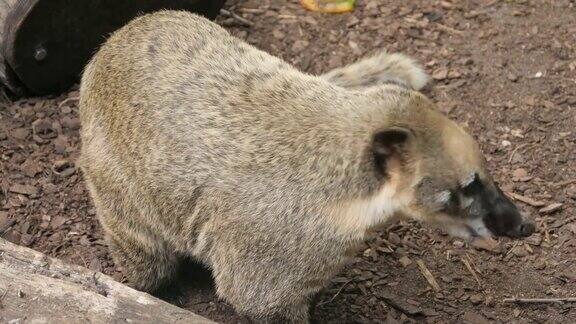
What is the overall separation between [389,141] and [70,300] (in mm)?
1612

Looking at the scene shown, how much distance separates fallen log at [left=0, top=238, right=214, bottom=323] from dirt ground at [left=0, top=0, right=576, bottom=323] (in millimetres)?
1148

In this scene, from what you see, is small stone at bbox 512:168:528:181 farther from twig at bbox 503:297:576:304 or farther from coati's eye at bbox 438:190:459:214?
coati's eye at bbox 438:190:459:214

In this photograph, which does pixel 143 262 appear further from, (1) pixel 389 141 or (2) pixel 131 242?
(1) pixel 389 141

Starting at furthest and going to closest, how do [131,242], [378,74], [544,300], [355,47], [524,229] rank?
1. [355,47]
2. [378,74]
3. [544,300]
4. [131,242]
5. [524,229]

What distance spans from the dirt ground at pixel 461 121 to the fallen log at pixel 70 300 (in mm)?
1148

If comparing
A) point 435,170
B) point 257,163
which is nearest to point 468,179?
point 435,170

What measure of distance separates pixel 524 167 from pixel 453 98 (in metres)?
0.81

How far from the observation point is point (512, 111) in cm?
604

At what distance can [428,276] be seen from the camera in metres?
5.15

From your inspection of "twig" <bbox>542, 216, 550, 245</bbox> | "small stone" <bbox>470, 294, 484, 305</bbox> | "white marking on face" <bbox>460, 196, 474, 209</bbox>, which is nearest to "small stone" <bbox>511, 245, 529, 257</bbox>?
"twig" <bbox>542, 216, 550, 245</bbox>

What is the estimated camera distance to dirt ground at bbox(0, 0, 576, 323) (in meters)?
5.03

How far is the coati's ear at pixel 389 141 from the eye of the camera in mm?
3818

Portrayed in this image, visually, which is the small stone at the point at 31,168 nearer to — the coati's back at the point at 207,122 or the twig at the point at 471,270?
the coati's back at the point at 207,122

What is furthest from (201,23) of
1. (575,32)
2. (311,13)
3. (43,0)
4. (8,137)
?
(575,32)
